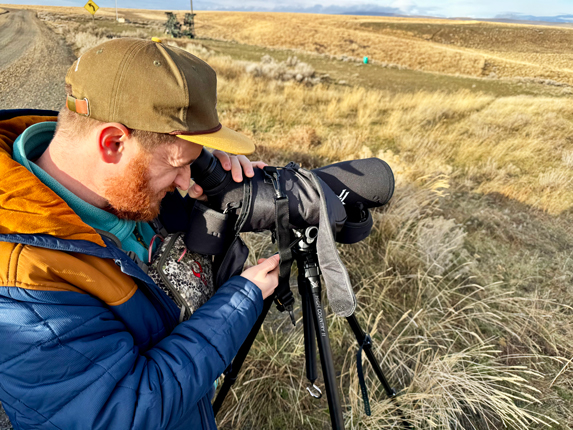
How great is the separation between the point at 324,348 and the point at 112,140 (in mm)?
1127

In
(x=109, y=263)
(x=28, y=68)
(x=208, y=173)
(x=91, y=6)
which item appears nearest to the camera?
(x=109, y=263)

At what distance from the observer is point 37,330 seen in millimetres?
689

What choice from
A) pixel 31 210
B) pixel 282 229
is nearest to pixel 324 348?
pixel 282 229

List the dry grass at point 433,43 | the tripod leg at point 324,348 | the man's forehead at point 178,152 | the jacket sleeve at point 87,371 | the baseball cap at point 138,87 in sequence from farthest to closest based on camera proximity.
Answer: the dry grass at point 433,43, the tripod leg at point 324,348, the man's forehead at point 178,152, the baseball cap at point 138,87, the jacket sleeve at point 87,371

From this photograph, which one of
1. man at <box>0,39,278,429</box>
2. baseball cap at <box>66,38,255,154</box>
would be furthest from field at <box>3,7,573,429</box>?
baseball cap at <box>66,38,255,154</box>

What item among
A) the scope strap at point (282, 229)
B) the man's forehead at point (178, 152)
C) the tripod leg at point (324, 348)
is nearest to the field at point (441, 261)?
the tripod leg at point (324, 348)

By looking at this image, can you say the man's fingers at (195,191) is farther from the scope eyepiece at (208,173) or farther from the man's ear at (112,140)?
the man's ear at (112,140)

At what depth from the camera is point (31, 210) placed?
2.45ft

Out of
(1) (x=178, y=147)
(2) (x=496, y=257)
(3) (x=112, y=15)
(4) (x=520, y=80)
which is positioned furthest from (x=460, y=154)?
(3) (x=112, y=15)

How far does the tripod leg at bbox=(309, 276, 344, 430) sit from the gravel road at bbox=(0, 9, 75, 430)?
21.5ft

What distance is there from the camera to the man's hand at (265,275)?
117 cm

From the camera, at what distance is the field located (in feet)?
6.23

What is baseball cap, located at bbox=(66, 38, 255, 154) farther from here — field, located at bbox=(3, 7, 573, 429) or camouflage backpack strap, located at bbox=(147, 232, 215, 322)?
field, located at bbox=(3, 7, 573, 429)

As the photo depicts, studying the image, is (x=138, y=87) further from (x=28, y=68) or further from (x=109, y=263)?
(x=28, y=68)
